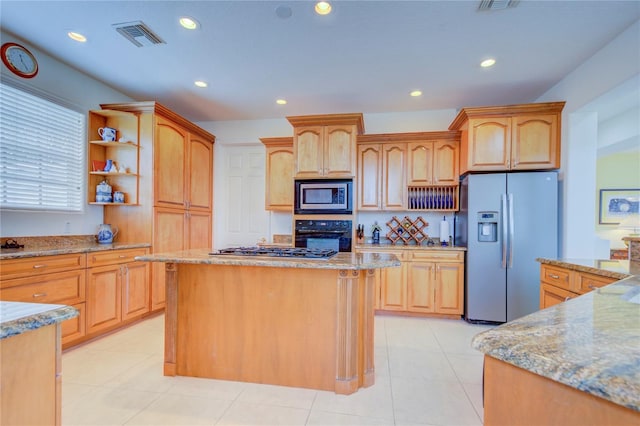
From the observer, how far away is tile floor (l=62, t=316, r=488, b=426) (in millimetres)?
1626

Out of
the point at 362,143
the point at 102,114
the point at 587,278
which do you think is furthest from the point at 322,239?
the point at 102,114

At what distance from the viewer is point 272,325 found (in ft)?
6.32

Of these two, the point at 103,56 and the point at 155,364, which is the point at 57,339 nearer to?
the point at 155,364

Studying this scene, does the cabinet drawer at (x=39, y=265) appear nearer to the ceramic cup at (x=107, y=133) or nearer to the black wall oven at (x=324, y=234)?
the ceramic cup at (x=107, y=133)

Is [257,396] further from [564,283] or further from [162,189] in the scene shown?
[162,189]

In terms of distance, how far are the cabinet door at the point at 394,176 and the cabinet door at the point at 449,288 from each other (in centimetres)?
93

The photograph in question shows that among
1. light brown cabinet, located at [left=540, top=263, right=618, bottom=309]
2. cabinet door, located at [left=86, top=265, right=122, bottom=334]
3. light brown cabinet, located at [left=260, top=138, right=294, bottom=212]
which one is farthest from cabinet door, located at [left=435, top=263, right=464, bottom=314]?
cabinet door, located at [left=86, top=265, right=122, bottom=334]

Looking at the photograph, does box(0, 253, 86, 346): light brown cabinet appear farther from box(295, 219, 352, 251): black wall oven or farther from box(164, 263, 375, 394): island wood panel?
box(295, 219, 352, 251): black wall oven

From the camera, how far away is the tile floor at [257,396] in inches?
64.0

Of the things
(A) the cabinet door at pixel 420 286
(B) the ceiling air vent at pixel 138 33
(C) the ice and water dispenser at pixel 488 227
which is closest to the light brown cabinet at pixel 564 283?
(C) the ice and water dispenser at pixel 488 227

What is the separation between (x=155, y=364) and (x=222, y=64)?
2854 mm

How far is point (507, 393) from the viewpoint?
633 millimetres

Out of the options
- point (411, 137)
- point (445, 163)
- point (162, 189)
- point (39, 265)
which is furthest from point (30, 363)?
point (445, 163)

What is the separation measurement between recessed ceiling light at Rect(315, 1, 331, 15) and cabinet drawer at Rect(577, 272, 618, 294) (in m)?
2.59
